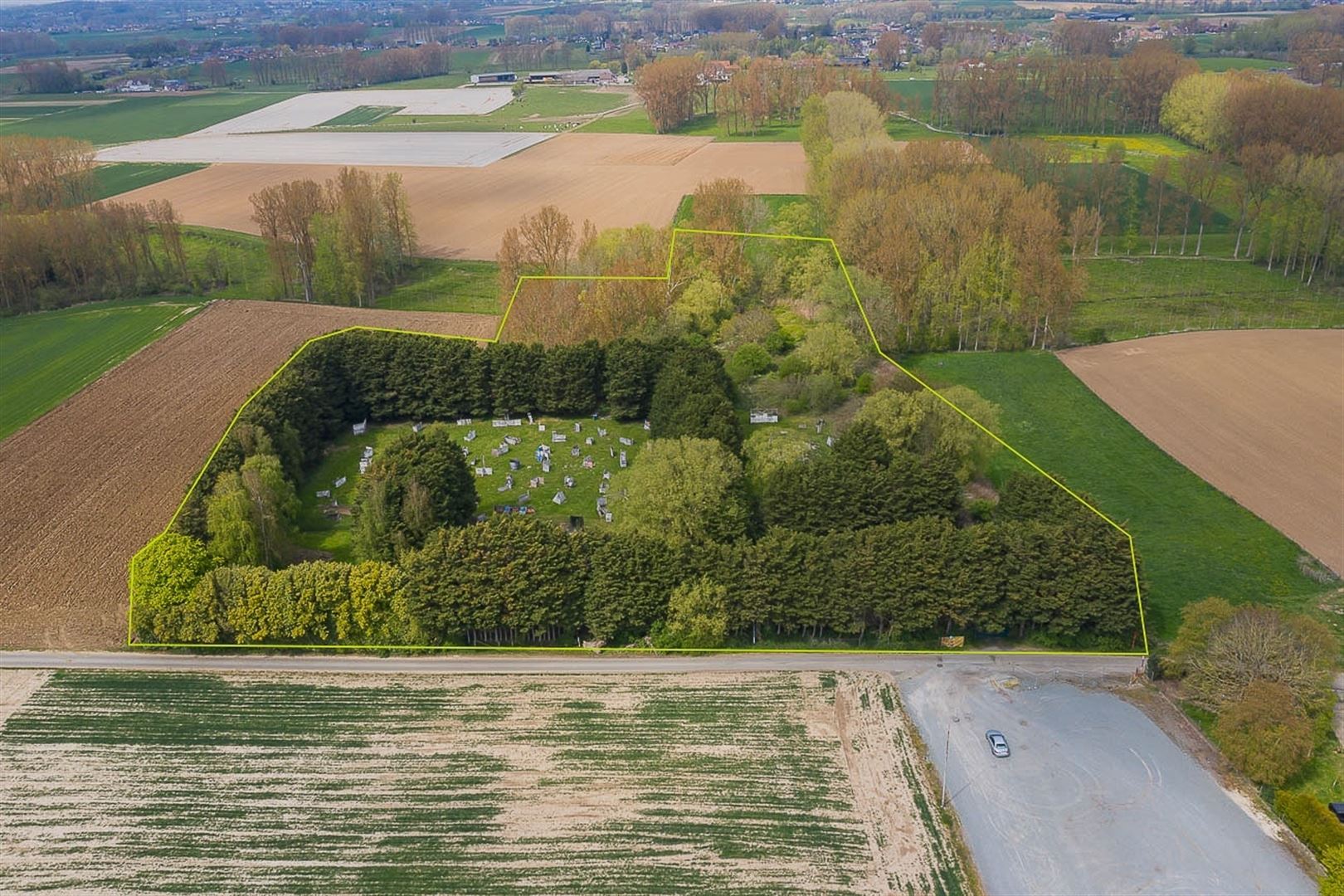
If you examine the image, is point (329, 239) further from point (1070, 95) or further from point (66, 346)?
point (1070, 95)

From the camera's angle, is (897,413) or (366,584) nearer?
(366,584)

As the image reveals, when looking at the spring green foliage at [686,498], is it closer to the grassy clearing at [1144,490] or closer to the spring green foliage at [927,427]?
the spring green foliage at [927,427]

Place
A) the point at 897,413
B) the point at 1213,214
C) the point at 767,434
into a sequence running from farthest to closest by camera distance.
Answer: the point at 1213,214 → the point at 767,434 → the point at 897,413

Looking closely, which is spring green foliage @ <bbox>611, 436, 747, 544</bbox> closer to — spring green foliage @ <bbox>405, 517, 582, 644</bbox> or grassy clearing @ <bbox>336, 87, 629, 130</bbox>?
spring green foliage @ <bbox>405, 517, 582, 644</bbox>

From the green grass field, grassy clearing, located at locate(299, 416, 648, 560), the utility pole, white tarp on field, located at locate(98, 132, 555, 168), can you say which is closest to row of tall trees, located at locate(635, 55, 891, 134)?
white tarp on field, located at locate(98, 132, 555, 168)

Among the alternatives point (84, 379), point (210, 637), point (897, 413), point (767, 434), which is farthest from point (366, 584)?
point (84, 379)

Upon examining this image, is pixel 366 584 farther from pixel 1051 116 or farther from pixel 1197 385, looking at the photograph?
pixel 1051 116

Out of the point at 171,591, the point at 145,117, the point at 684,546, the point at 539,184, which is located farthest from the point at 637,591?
the point at 145,117
